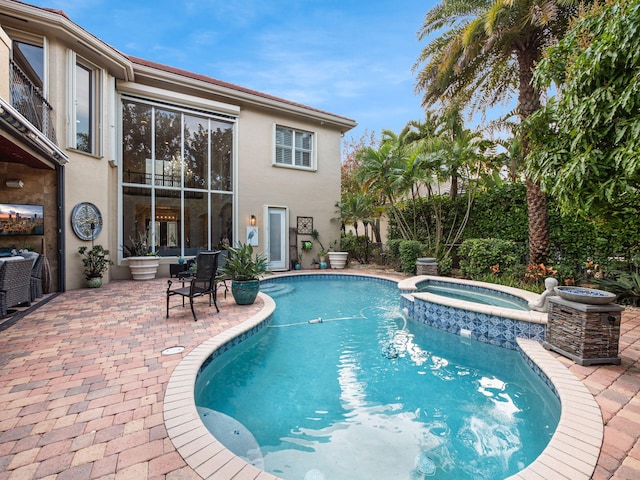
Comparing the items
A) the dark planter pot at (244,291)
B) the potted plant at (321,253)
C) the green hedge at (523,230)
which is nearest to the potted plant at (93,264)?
the dark planter pot at (244,291)

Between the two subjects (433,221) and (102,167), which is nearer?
(102,167)

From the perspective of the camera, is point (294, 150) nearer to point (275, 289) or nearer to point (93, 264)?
point (275, 289)

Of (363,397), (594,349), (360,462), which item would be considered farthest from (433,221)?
(360,462)

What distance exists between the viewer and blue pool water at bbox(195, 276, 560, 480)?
8.57ft

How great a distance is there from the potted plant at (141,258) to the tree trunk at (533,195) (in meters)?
11.6

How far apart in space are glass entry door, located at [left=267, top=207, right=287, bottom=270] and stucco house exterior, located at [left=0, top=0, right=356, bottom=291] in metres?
0.04

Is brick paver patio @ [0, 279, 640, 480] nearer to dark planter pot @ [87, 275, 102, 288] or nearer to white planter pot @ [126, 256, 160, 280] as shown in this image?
dark planter pot @ [87, 275, 102, 288]

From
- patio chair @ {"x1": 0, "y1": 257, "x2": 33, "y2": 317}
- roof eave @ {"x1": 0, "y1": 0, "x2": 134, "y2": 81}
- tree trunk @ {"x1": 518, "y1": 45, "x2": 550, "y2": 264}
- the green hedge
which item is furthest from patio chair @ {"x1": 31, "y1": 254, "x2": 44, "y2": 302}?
tree trunk @ {"x1": 518, "y1": 45, "x2": 550, "y2": 264}

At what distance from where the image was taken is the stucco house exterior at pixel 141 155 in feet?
24.9

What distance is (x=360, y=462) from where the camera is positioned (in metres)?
2.59

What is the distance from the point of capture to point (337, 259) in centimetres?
1365

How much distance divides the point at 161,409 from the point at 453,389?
10.9 feet

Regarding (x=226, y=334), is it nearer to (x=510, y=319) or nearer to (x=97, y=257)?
(x=510, y=319)

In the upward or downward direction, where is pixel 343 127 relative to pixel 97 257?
upward
